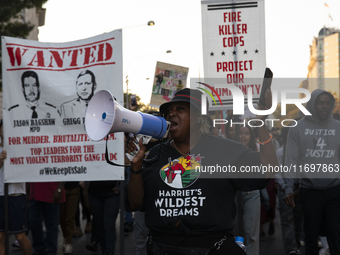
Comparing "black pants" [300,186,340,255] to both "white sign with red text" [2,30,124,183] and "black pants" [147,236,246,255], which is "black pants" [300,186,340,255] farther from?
"white sign with red text" [2,30,124,183]

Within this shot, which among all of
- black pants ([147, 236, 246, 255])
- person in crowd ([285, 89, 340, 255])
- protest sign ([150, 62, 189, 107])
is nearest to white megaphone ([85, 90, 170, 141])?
black pants ([147, 236, 246, 255])

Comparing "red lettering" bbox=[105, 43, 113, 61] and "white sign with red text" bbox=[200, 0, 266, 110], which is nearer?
"white sign with red text" bbox=[200, 0, 266, 110]

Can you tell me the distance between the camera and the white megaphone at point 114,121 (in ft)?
Result: 8.32

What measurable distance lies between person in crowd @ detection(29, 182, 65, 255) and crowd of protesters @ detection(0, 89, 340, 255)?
1cm

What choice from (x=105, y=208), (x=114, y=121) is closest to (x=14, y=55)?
(x=105, y=208)

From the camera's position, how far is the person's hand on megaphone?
2.74 m

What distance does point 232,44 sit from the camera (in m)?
3.95

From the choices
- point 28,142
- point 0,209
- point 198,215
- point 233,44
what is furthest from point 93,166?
point 198,215

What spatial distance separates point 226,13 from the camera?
4012 mm

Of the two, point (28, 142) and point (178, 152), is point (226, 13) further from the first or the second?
point (28, 142)

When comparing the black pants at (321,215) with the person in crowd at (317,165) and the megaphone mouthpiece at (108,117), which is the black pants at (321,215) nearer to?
the person in crowd at (317,165)

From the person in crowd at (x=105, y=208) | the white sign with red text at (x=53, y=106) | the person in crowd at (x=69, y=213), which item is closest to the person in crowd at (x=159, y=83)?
the person in crowd at (x=69, y=213)

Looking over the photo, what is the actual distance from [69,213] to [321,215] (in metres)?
3.92

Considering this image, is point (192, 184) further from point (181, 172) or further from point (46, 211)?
point (46, 211)
